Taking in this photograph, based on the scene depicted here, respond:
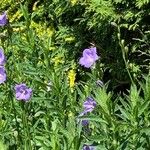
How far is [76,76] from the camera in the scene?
4980 millimetres

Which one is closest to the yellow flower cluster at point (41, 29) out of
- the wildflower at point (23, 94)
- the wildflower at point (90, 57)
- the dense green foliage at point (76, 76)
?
the dense green foliage at point (76, 76)

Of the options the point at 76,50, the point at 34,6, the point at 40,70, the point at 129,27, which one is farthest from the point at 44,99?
the point at 34,6

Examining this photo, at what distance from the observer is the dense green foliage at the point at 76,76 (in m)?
2.44

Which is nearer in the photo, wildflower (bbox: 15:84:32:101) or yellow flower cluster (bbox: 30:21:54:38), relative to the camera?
wildflower (bbox: 15:84:32:101)

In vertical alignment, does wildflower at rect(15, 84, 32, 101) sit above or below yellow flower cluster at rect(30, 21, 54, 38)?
above

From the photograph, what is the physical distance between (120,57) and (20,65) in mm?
1249

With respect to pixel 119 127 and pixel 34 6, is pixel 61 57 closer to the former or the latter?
pixel 34 6

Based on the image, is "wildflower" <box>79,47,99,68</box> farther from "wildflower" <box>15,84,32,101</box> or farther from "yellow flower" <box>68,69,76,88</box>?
"yellow flower" <box>68,69,76,88</box>

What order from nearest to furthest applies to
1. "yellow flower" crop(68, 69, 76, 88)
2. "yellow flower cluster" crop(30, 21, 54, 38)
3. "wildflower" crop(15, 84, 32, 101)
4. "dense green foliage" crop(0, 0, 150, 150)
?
1. "dense green foliage" crop(0, 0, 150, 150)
2. "wildflower" crop(15, 84, 32, 101)
3. "yellow flower" crop(68, 69, 76, 88)
4. "yellow flower cluster" crop(30, 21, 54, 38)

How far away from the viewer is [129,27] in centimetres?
421

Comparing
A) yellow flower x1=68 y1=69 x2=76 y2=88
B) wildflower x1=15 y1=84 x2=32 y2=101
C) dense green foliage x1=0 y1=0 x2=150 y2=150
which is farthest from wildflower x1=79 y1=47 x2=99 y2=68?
yellow flower x1=68 y1=69 x2=76 y2=88

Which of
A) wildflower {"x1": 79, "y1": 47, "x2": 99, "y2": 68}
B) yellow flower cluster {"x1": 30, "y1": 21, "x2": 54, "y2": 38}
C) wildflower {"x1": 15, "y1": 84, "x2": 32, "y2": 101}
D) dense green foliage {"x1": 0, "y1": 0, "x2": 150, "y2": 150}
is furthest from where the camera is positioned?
yellow flower cluster {"x1": 30, "y1": 21, "x2": 54, "y2": 38}

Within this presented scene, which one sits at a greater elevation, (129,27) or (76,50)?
(129,27)

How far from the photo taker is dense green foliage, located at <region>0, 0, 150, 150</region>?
8.02 feet
